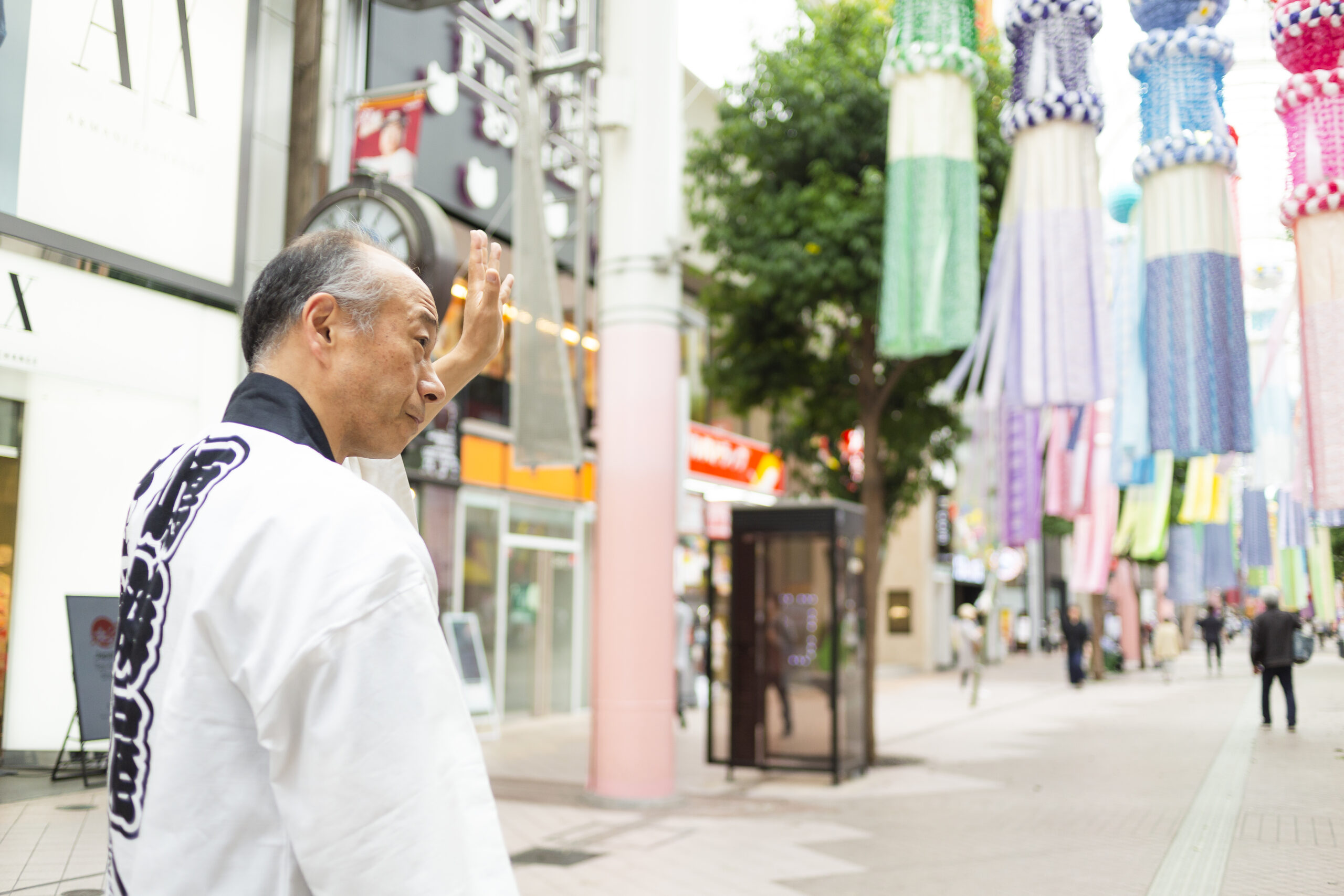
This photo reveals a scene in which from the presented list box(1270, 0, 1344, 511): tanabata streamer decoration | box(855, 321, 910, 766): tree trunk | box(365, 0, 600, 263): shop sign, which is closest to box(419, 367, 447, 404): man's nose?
box(1270, 0, 1344, 511): tanabata streamer decoration

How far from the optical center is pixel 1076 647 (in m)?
23.7

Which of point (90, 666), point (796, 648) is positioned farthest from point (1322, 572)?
point (796, 648)

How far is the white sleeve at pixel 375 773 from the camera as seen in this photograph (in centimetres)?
110

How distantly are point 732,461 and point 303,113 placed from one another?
14.1 m

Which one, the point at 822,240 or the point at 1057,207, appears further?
the point at 822,240

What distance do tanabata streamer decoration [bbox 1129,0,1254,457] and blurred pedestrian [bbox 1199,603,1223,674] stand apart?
1.64 feet

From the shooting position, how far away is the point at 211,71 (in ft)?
15.6

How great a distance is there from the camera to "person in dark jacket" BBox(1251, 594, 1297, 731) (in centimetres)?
268

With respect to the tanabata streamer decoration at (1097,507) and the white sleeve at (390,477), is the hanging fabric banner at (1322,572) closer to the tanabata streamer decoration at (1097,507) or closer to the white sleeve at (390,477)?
the white sleeve at (390,477)

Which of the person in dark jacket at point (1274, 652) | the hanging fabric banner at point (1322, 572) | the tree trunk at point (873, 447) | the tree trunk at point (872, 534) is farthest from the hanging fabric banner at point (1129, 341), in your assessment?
the tree trunk at point (873, 447)

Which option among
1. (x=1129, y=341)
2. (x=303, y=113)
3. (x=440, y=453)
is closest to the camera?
(x=1129, y=341)

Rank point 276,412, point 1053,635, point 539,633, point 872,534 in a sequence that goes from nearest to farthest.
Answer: point 276,412 < point 872,534 < point 539,633 < point 1053,635

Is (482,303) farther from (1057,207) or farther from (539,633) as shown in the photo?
(539,633)

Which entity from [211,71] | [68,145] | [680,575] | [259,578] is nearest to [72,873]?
[68,145]
